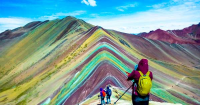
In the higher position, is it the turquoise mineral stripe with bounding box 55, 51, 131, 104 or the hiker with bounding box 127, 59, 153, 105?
the hiker with bounding box 127, 59, 153, 105

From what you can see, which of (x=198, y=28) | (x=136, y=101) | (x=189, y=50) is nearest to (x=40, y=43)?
(x=189, y=50)

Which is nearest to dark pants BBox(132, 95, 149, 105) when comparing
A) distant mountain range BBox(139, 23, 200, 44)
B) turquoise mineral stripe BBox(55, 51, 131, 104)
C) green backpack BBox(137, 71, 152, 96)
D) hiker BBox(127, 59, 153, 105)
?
hiker BBox(127, 59, 153, 105)

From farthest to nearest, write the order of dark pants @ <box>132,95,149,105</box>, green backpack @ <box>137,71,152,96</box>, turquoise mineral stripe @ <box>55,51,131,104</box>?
turquoise mineral stripe @ <box>55,51,131,104</box>
dark pants @ <box>132,95,149,105</box>
green backpack @ <box>137,71,152,96</box>

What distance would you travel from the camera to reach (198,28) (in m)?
172

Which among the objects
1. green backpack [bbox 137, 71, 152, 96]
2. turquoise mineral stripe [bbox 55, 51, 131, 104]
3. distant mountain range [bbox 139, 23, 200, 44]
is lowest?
turquoise mineral stripe [bbox 55, 51, 131, 104]

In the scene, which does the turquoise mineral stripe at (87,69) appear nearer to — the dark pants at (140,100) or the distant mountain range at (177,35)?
the dark pants at (140,100)

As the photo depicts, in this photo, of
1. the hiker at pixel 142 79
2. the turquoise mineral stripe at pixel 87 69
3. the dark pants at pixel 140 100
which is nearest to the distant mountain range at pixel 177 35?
the turquoise mineral stripe at pixel 87 69

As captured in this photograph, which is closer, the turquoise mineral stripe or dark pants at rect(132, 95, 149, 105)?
dark pants at rect(132, 95, 149, 105)

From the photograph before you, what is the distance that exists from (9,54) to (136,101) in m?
89.3

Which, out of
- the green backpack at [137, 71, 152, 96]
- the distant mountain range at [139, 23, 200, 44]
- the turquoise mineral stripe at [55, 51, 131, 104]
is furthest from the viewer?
the distant mountain range at [139, 23, 200, 44]

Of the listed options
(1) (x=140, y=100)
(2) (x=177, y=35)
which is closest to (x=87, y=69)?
(1) (x=140, y=100)

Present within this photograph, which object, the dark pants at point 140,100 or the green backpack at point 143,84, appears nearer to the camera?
the green backpack at point 143,84

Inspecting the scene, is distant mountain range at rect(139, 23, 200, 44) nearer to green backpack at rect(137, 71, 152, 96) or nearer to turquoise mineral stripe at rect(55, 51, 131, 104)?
turquoise mineral stripe at rect(55, 51, 131, 104)

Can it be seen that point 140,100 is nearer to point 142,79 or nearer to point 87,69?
point 142,79
